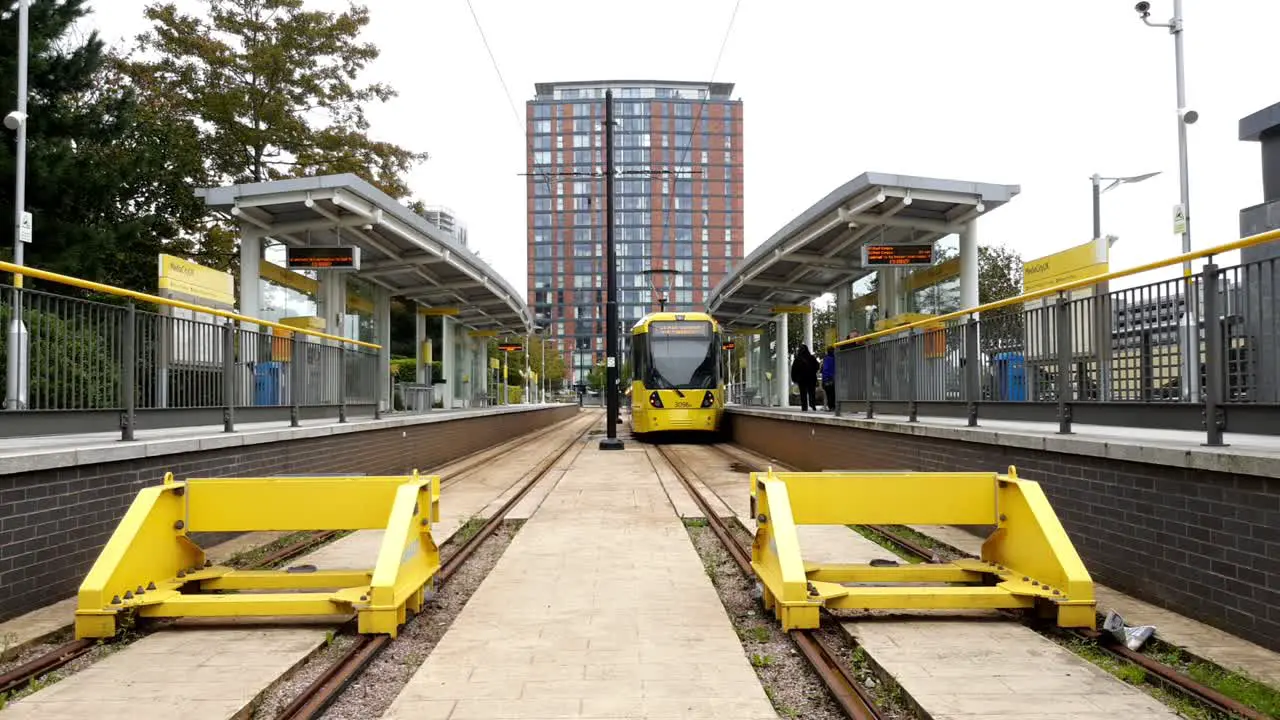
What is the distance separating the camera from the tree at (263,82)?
78.0 feet

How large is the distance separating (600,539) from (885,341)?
16.9 feet

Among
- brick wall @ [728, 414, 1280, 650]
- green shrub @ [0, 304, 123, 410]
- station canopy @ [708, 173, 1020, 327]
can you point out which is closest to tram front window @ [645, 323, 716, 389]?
station canopy @ [708, 173, 1020, 327]

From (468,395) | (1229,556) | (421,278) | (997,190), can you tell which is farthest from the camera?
(468,395)

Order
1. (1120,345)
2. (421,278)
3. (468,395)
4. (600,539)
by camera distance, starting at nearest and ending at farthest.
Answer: (1120,345) < (600,539) < (421,278) < (468,395)

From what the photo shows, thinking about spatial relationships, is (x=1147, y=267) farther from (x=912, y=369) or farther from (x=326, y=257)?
(x=326, y=257)

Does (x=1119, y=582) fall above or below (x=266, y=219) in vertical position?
below

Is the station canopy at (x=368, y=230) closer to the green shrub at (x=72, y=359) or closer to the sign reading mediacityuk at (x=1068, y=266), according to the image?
the green shrub at (x=72, y=359)

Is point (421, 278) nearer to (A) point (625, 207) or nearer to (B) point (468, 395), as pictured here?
(B) point (468, 395)

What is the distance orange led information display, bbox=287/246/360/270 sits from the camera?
16375 millimetres

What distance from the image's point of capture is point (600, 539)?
8031 mm

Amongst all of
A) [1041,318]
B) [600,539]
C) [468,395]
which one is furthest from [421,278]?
[1041,318]

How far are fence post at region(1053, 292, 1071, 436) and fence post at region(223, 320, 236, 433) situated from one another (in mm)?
7081

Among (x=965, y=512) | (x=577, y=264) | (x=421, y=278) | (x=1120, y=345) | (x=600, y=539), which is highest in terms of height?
(x=577, y=264)

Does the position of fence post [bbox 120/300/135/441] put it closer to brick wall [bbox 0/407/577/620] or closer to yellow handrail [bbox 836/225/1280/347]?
brick wall [bbox 0/407/577/620]
